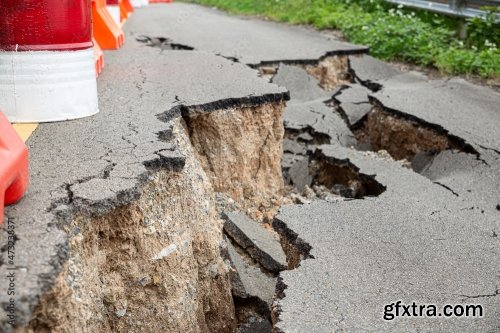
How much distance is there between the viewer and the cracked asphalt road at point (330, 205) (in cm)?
259

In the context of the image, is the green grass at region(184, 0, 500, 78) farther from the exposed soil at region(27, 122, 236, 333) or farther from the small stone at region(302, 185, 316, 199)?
the exposed soil at region(27, 122, 236, 333)

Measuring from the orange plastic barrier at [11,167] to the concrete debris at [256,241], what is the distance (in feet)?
5.47

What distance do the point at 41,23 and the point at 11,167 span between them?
5.05 ft

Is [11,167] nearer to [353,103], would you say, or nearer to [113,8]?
[353,103]

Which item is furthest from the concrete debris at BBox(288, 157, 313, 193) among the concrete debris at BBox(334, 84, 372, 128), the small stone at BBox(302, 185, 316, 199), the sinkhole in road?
the concrete debris at BBox(334, 84, 372, 128)

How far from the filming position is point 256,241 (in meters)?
4.05

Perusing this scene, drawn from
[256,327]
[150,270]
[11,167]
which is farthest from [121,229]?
[256,327]

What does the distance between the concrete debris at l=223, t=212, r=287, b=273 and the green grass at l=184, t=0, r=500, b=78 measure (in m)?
4.20

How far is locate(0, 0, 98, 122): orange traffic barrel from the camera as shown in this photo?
378 cm

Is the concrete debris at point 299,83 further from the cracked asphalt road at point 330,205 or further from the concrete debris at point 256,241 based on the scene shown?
the concrete debris at point 256,241

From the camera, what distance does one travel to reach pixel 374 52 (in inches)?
336

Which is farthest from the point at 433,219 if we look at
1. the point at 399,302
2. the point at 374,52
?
the point at 374,52

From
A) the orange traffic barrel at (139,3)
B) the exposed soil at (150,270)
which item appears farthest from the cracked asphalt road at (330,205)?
the orange traffic barrel at (139,3)

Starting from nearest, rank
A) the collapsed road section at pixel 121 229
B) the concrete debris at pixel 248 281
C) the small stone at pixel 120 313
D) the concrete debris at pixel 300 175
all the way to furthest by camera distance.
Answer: the collapsed road section at pixel 121 229, the small stone at pixel 120 313, the concrete debris at pixel 248 281, the concrete debris at pixel 300 175
